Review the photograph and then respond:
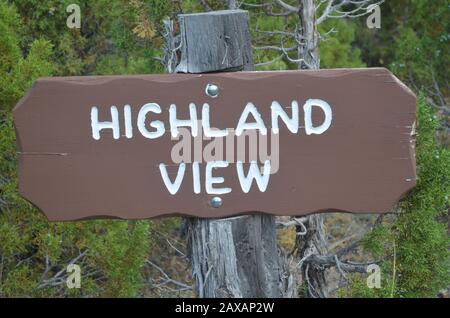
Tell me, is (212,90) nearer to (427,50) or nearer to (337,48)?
(427,50)

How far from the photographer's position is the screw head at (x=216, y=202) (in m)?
1.89

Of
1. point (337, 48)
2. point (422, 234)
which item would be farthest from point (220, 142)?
point (337, 48)

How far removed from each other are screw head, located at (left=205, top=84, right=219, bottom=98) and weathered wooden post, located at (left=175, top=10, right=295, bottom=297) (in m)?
0.09

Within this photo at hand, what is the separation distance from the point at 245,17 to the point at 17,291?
2.51m

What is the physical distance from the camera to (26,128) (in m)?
1.92

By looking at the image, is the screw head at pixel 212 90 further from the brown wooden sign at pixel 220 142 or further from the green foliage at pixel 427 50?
the green foliage at pixel 427 50

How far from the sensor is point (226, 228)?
1961 mm

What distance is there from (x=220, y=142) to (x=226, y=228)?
238 millimetres

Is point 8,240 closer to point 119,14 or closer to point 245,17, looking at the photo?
point 119,14

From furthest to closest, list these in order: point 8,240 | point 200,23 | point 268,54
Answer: point 268,54 < point 8,240 < point 200,23

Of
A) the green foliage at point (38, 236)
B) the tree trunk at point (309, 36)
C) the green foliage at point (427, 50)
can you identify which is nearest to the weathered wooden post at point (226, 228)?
the green foliage at point (38, 236)

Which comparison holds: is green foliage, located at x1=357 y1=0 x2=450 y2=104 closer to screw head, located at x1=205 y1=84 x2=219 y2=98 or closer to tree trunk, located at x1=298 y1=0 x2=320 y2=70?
tree trunk, located at x1=298 y1=0 x2=320 y2=70
